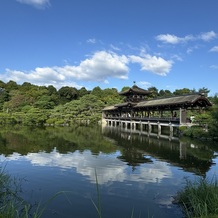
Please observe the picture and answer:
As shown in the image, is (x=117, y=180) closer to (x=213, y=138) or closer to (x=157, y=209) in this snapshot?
(x=157, y=209)

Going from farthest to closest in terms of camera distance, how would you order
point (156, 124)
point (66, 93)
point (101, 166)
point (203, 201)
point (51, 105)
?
point (66, 93), point (51, 105), point (156, 124), point (101, 166), point (203, 201)

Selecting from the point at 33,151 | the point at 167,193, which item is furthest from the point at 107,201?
the point at 33,151

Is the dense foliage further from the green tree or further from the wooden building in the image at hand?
the wooden building

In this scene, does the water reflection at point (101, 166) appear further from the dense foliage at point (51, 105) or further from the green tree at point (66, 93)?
the green tree at point (66, 93)

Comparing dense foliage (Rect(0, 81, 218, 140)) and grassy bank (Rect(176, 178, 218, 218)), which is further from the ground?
dense foliage (Rect(0, 81, 218, 140))

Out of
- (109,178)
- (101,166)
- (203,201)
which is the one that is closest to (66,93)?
(101,166)

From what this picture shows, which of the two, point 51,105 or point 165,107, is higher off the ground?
point 51,105

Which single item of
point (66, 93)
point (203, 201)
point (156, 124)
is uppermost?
point (66, 93)

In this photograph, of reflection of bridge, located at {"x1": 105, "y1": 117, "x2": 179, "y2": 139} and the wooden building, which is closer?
the wooden building

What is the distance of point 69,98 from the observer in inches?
3046

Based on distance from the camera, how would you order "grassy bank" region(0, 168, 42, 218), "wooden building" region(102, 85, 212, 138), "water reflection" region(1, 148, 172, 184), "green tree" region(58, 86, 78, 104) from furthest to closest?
"green tree" region(58, 86, 78, 104) → "wooden building" region(102, 85, 212, 138) → "water reflection" region(1, 148, 172, 184) → "grassy bank" region(0, 168, 42, 218)

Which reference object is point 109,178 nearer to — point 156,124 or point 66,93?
point 156,124

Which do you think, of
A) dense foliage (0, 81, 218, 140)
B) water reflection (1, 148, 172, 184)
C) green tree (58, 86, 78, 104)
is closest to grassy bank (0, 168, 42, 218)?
water reflection (1, 148, 172, 184)

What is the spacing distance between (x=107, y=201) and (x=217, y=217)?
3536 mm
